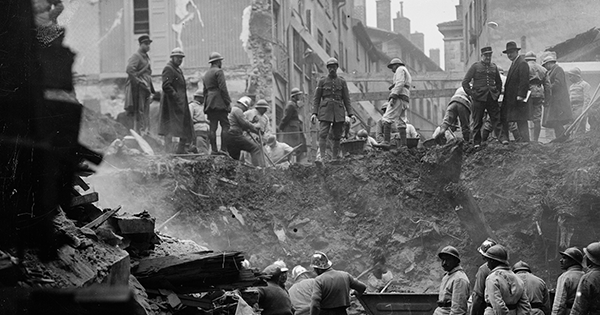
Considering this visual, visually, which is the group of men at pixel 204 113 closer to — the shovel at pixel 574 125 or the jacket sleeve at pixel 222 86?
the jacket sleeve at pixel 222 86

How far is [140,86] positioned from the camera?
19.2 meters

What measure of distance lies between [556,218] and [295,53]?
1717 cm

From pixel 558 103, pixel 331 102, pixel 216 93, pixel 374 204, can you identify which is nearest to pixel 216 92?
pixel 216 93

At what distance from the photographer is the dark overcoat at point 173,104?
17438mm

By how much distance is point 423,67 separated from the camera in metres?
70.2

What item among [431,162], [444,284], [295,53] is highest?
[295,53]

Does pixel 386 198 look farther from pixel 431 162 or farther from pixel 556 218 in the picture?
pixel 556 218

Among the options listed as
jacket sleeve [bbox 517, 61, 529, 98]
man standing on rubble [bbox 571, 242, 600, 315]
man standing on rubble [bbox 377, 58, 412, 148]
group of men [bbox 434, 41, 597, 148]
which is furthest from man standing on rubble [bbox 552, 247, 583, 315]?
man standing on rubble [bbox 377, 58, 412, 148]

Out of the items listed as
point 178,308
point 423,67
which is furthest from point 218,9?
point 423,67

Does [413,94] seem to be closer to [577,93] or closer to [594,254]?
[577,93]

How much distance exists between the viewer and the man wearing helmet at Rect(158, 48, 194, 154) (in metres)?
17.4

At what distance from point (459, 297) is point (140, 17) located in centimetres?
1837

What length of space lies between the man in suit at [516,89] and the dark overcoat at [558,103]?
670 millimetres

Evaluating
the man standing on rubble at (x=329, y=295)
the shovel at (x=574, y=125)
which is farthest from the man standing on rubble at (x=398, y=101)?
the man standing on rubble at (x=329, y=295)
